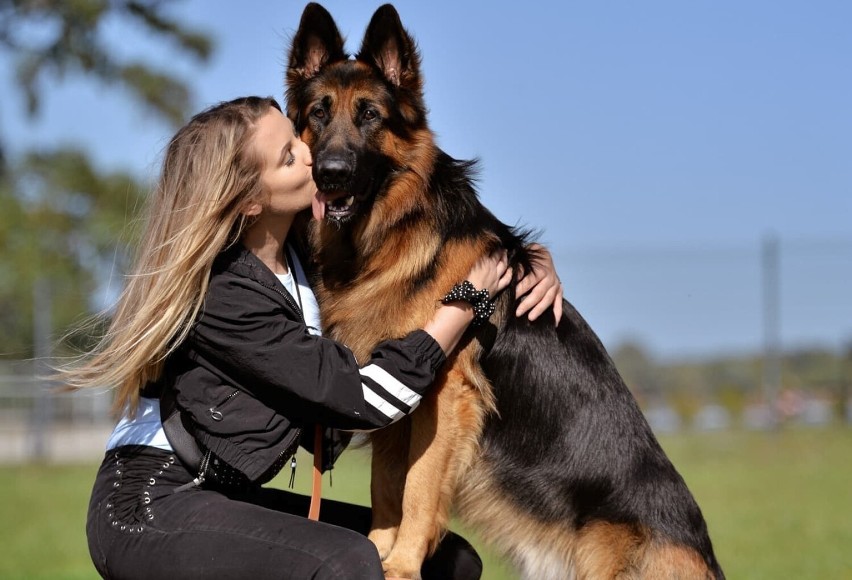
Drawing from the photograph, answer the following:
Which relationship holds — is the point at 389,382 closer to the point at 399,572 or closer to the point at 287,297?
the point at 287,297

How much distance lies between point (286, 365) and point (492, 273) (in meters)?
1.15

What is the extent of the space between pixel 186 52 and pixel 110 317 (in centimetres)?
1798

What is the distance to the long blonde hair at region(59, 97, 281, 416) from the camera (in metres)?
3.20

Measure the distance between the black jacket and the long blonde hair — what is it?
0.29 feet

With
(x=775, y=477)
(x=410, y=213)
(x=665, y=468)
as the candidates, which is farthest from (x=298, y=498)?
(x=775, y=477)

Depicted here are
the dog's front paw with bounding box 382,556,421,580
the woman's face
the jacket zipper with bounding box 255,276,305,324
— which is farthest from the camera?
the dog's front paw with bounding box 382,556,421,580

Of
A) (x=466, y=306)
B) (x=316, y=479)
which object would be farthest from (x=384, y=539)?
(x=466, y=306)

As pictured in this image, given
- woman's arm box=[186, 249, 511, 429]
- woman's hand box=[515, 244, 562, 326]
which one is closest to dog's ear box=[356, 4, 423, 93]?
woman's hand box=[515, 244, 562, 326]

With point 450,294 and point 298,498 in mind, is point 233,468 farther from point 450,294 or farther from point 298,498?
point 450,294

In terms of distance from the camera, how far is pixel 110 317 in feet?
11.9

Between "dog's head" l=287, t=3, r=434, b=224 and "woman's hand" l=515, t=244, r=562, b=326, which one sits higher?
"dog's head" l=287, t=3, r=434, b=224

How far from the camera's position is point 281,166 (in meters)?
3.53

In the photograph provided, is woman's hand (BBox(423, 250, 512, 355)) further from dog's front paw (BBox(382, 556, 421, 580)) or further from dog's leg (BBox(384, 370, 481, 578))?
dog's front paw (BBox(382, 556, 421, 580))

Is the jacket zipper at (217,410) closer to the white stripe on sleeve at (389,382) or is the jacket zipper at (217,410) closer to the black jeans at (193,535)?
the black jeans at (193,535)
